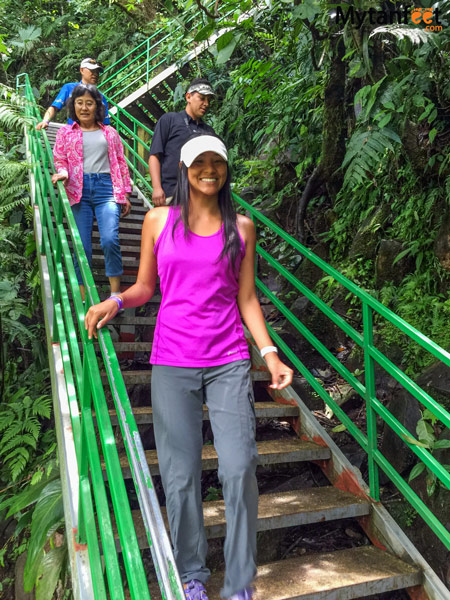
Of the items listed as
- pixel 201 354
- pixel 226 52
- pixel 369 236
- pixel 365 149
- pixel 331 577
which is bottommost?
pixel 331 577

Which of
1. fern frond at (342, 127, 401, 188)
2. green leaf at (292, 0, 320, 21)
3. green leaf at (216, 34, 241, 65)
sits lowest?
fern frond at (342, 127, 401, 188)

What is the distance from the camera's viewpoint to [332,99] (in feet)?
15.3

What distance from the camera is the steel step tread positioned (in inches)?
91.4

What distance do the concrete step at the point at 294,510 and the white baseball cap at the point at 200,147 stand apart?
1.68m

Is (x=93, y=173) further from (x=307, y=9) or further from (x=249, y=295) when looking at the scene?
(x=249, y=295)

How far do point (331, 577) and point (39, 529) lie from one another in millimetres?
1522

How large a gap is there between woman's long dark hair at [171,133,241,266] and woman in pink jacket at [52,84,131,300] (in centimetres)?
189

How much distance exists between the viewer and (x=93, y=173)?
13.0 feet

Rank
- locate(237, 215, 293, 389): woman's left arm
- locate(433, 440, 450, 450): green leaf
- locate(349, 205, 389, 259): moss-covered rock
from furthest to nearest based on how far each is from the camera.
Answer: locate(349, 205, 389, 259): moss-covered rock, locate(433, 440, 450, 450): green leaf, locate(237, 215, 293, 389): woman's left arm

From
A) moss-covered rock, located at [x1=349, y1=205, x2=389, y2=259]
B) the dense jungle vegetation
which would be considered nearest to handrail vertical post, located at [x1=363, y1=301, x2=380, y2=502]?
the dense jungle vegetation

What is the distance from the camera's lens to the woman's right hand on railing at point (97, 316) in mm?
1870

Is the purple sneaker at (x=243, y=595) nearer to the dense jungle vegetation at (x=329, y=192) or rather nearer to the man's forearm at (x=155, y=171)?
the dense jungle vegetation at (x=329, y=192)

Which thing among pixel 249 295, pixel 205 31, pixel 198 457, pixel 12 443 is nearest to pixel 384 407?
pixel 249 295

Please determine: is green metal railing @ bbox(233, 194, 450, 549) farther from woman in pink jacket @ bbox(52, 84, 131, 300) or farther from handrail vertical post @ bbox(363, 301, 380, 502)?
woman in pink jacket @ bbox(52, 84, 131, 300)
